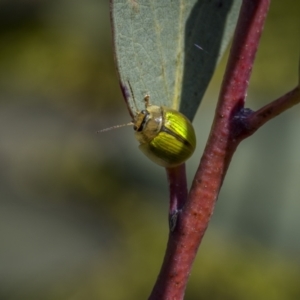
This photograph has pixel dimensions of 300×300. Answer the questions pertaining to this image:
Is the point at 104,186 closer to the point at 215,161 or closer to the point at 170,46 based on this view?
the point at 170,46

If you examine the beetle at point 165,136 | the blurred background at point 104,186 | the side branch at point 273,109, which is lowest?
the blurred background at point 104,186

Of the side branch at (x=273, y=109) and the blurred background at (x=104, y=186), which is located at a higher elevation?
the side branch at (x=273, y=109)

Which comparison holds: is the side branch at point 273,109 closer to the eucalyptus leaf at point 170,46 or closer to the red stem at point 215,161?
the red stem at point 215,161

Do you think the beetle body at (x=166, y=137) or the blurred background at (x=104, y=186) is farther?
the blurred background at (x=104, y=186)

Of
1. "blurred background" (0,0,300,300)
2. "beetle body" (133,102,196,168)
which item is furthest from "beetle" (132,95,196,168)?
"blurred background" (0,0,300,300)

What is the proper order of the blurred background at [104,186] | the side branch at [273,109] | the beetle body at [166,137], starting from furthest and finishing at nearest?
the blurred background at [104,186]
the beetle body at [166,137]
the side branch at [273,109]

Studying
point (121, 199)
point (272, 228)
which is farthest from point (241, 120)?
point (121, 199)

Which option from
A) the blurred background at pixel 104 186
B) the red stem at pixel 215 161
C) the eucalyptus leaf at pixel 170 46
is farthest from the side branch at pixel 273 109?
the blurred background at pixel 104 186

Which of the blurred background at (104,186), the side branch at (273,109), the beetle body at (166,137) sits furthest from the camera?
the blurred background at (104,186)
